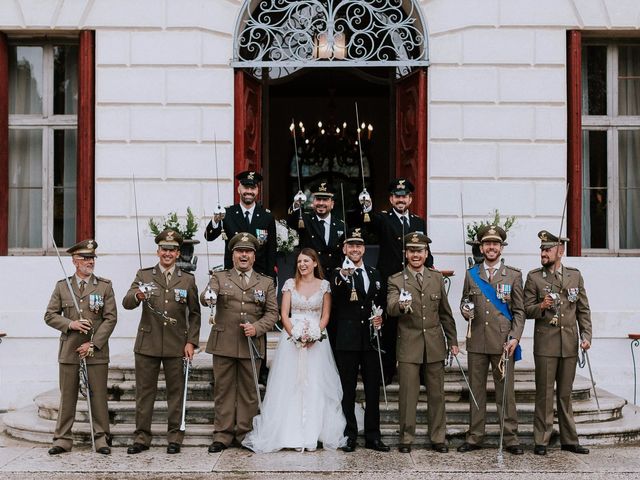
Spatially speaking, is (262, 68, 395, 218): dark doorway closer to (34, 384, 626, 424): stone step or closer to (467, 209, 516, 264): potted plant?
(467, 209, 516, 264): potted plant

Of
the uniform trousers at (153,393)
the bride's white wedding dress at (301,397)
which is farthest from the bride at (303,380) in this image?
the uniform trousers at (153,393)

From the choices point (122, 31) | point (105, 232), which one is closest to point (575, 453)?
point (105, 232)

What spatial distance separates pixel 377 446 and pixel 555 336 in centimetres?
191

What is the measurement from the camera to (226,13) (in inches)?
452

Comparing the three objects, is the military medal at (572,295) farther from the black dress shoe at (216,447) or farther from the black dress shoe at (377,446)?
the black dress shoe at (216,447)

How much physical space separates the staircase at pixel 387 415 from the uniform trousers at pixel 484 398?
0.68 feet

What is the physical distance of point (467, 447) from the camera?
8930 millimetres

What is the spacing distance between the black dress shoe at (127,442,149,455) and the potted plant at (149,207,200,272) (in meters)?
2.29

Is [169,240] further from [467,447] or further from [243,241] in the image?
[467,447]

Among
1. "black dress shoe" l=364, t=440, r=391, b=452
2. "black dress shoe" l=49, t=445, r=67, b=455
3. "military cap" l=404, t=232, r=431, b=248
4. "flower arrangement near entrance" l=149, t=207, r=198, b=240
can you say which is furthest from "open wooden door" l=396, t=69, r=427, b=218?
"black dress shoe" l=49, t=445, r=67, b=455

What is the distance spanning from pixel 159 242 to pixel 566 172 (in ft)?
16.4

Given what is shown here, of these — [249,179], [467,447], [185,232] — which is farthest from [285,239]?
[467,447]

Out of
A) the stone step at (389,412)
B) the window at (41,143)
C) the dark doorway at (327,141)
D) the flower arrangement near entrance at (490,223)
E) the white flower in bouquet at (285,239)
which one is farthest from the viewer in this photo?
the dark doorway at (327,141)

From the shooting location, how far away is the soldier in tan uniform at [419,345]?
891 centimetres
